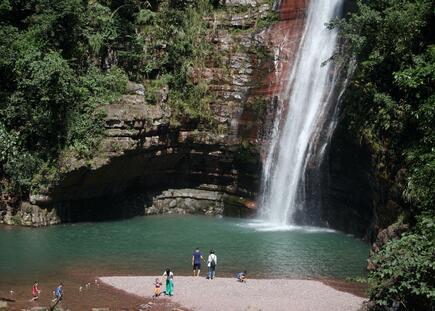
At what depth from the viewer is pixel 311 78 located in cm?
3759

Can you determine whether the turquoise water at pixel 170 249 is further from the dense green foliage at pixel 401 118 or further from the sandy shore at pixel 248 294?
the dense green foliage at pixel 401 118

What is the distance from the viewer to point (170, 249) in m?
29.8

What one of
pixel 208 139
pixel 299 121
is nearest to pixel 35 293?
pixel 208 139

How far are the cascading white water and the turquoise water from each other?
7.74 feet

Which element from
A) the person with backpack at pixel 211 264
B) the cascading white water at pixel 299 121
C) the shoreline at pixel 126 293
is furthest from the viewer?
the cascading white water at pixel 299 121

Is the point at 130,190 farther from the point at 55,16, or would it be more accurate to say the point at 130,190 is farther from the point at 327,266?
the point at 327,266

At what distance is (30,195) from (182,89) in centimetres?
1240

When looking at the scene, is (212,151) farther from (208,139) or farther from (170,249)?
(170,249)

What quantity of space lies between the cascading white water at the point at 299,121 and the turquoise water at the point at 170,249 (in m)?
2.36

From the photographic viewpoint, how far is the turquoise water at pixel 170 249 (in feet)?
84.1

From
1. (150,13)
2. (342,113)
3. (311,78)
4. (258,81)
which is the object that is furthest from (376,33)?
(150,13)

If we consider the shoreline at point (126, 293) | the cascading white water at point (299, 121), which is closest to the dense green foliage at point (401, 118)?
the cascading white water at point (299, 121)

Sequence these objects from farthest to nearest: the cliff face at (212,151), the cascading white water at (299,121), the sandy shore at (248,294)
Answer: the cascading white water at (299,121), the cliff face at (212,151), the sandy shore at (248,294)

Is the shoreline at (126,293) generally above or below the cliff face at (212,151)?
below
